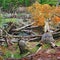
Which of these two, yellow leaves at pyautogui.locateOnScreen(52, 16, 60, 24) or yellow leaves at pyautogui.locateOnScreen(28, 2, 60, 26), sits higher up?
yellow leaves at pyautogui.locateOnScreen(28, 2, 60, 26)

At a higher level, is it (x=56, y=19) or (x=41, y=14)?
(x=41, y=14)

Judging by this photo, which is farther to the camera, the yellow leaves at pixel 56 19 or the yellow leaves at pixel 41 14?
the yellow leaves at pixel 56 19

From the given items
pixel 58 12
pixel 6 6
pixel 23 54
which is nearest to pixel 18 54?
pixel 23 54

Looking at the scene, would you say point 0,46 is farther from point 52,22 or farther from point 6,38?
point 52,22

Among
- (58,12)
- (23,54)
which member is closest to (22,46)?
(23,54)

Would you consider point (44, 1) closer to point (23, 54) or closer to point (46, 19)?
point (46, 19)

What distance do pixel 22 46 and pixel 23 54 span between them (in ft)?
1.35

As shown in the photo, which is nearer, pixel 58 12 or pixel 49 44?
pixel 49 44

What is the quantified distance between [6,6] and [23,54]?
2943cm

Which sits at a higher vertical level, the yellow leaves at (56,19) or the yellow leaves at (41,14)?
the yellow leaves at (41,14)

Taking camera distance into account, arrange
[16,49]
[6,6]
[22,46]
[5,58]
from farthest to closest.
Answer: [6,6] < [16,49] < [22,46] < [5,58]

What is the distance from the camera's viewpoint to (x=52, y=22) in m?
20.3

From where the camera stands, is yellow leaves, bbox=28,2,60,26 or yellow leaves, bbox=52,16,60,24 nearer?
yellow leaves, bbox=28,2,60,26

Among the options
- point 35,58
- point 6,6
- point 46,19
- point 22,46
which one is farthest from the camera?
point 6,6
